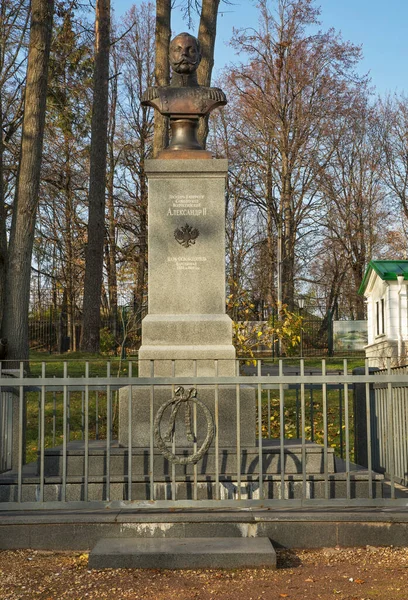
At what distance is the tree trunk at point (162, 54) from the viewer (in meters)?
17.6

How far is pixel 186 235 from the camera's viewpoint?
805 cm

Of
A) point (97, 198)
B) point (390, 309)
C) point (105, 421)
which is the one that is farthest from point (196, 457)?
point (390, 309)

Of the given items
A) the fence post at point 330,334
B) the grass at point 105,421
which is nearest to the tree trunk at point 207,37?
the grass at point 105,421

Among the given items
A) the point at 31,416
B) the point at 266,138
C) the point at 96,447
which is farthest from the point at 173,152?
the point at 266,138

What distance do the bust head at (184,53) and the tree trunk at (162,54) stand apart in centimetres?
895

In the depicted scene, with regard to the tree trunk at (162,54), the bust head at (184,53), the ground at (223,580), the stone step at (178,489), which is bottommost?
the ground at (223,580)

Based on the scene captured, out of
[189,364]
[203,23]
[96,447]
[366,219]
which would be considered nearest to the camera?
[96,447]

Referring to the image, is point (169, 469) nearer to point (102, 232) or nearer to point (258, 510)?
point (258, 510)

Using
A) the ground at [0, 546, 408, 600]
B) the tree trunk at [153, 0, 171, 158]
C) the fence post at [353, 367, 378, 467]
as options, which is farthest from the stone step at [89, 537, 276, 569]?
the tree trunk at [153, 0, 171, 158]

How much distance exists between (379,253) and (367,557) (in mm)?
34489

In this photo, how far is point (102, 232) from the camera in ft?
65.1

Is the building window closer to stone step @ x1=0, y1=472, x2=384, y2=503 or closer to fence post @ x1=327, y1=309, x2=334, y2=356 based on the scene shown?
fence post @ x1=327, y1=309, x2=334, y2=356

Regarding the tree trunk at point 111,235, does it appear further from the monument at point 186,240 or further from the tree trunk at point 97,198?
the monument at point 186,240

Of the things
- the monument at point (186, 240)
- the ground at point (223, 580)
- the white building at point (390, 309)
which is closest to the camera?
the ground at point (223, 580)
